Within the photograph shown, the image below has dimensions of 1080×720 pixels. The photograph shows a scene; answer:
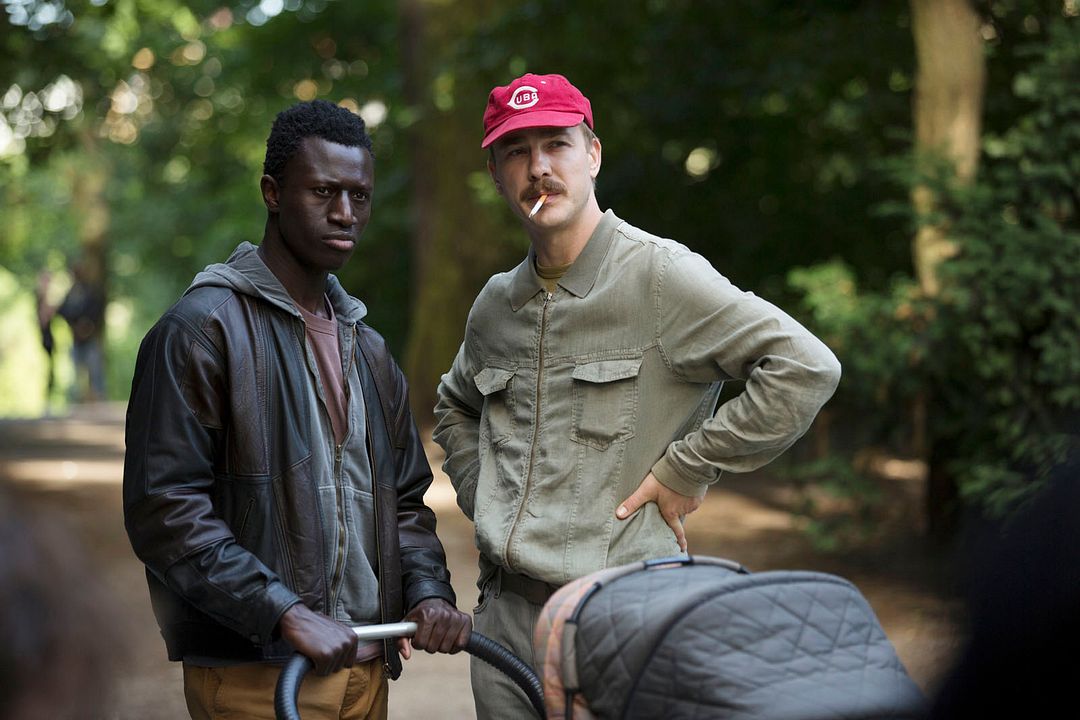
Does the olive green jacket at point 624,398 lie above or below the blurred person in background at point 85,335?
above

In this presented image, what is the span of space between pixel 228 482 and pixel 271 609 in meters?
0.31

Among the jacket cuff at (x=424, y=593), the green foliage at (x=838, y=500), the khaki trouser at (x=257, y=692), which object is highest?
the jacket cuff at (x=424, y=593)

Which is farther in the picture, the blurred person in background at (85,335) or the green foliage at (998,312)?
the blurred person in background at (85,335)

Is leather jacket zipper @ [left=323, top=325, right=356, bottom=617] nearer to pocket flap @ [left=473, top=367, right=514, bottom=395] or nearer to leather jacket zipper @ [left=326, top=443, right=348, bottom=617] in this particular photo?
leather jacket zipper @ [left=326, top=443, right=348, bottom=617]

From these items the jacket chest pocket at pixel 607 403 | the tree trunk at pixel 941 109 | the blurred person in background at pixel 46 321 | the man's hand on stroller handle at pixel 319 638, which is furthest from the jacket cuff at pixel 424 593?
the blurred person in background at pixel 46 321

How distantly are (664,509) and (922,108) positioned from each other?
6.31m

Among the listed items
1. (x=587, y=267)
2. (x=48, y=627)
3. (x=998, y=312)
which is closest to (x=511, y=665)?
(x=587, y=267)

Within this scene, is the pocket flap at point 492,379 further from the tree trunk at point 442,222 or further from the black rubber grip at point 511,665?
the tree trunk at point 442,222

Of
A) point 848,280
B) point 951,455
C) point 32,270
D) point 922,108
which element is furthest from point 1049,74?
point 32,270

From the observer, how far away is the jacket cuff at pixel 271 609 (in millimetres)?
2697

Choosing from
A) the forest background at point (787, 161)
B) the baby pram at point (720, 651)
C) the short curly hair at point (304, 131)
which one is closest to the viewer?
the baby pram at point (720, 651)

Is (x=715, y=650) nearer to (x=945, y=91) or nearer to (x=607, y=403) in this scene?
(x=607, y=403)

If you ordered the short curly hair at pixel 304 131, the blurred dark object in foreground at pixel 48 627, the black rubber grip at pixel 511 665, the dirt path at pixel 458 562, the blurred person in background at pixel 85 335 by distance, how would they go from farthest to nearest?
1. the blurred person in background at pixel 85 335
2. the short curly hair at pixel 304 131
3. the black rubber grip at pixel 511 665
4. the dirt path at pixel 458 562
5. the blurred dark object in foreground at pixel 48 627

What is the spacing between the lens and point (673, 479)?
313cm
